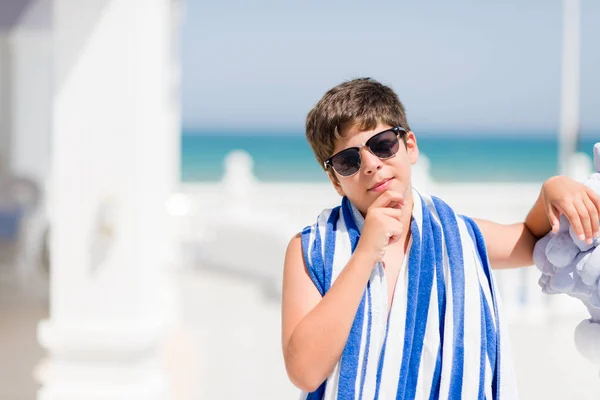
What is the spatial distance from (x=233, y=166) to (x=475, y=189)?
113 inches

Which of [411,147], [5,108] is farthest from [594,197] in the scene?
[5,108]

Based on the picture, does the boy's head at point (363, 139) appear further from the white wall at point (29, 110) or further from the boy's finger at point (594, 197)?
the white wall at point (29, 110)

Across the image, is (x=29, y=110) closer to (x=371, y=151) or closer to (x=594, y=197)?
(x=371, y=151)

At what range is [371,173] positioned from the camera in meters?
1.68

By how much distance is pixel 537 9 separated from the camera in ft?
158

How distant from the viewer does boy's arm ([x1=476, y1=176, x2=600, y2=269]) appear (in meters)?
1.66

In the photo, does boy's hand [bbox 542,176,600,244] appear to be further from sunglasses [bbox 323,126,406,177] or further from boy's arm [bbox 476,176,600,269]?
sunglasses [bbox 323,126,406,177]

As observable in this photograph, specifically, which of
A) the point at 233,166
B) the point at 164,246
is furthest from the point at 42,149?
the point at 233,166

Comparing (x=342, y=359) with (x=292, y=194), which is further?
(x=292, y=194)

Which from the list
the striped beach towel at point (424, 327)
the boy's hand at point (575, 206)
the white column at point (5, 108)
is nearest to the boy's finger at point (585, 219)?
the boy's hand at point (575, 206)

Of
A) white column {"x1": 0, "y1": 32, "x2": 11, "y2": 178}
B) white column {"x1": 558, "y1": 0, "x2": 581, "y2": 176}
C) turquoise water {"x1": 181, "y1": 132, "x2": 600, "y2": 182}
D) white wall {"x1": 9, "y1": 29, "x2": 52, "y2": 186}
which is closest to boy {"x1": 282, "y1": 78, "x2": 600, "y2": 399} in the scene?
white wall {"x1": 9, "y1": 29, "x2": 52, "y2": 186}

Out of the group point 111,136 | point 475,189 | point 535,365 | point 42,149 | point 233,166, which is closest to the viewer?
point 111,136

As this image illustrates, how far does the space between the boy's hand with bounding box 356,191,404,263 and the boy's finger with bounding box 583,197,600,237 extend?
392 millimetres

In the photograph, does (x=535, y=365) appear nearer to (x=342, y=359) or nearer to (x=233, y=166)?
(x=342, y=359)
